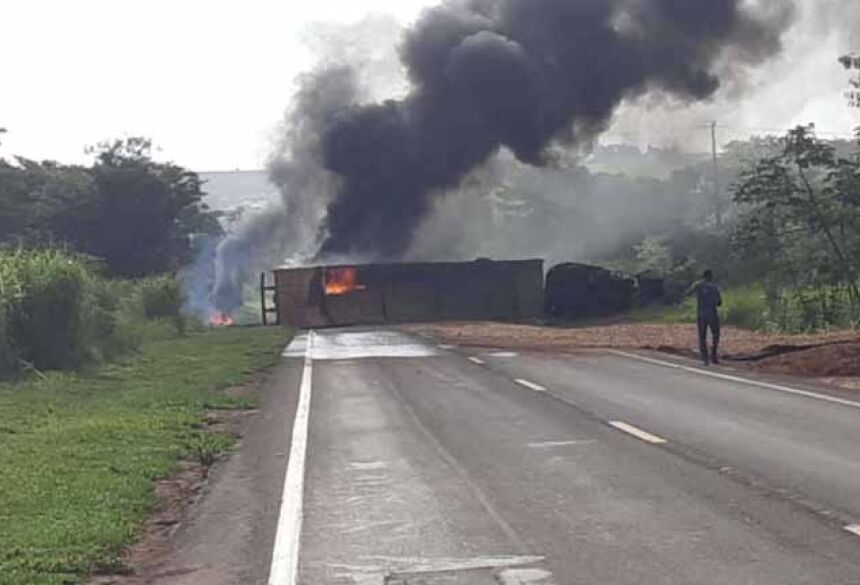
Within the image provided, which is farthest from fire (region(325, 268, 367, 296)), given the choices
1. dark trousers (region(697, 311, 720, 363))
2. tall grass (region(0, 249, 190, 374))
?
dark trousers (region(697, 311, 720, 363))

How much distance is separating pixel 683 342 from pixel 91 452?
755 inches

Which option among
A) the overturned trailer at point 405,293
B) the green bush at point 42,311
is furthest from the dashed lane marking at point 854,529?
the overturned trailer at point 405,293

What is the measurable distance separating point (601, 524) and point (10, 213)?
49.4 meters

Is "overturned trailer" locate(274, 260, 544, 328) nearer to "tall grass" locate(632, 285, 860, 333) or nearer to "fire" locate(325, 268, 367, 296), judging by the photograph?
"fire" locate(325, 268, 367, 296)

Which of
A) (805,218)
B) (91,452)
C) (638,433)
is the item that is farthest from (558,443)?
(805,218)

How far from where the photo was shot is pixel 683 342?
100 feet

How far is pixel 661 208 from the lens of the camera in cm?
7556

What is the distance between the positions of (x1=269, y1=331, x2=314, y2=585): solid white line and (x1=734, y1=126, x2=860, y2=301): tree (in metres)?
23.6

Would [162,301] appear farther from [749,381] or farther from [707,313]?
[749,381]

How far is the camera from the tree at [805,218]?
3722 cm

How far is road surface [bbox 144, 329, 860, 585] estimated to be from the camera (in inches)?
312

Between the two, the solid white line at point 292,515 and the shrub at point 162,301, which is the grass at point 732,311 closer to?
the shrub at point 162,301

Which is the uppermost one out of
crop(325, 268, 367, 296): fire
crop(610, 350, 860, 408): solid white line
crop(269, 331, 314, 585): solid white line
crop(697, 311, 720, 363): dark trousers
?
crop(325, 268, 367, 296): fire

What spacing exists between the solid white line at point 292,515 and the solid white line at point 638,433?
3.24 metres
